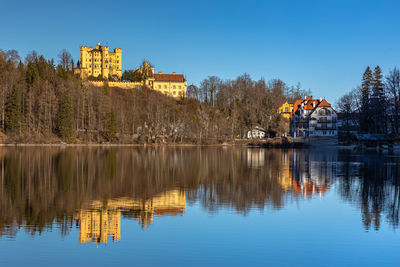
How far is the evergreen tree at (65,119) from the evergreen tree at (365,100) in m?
56.2

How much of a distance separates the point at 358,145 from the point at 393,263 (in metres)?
61.0

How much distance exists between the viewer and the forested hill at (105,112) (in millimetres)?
78062

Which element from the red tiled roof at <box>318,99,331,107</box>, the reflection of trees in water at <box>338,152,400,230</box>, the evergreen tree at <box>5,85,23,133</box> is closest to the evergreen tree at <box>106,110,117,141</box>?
the evergreen tree at <box>5,85,23,133</box>

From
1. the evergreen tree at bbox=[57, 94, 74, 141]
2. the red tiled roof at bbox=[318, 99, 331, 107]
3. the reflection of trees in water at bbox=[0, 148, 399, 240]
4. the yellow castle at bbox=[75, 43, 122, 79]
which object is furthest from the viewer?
the yellow castle at bbox=[75, 43, 122, 79]

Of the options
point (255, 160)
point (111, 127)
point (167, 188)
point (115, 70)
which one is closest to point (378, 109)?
point (255, 160)

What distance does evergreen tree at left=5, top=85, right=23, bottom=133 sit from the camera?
74312 millimetres

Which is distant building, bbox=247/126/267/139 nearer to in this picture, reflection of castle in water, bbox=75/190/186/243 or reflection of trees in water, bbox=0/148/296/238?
reflection of trees in water, bbox=0/148/296/238

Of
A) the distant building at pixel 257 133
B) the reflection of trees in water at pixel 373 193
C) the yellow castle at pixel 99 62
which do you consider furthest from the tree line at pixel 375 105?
the yellow castle at pixel 99 62

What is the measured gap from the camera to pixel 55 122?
265 ft

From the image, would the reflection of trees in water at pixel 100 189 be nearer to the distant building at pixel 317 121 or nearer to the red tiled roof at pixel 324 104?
the distant building at pixel 317 121

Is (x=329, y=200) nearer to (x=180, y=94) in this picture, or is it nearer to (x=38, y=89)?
(x=38, y=89)

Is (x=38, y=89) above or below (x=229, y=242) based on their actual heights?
above

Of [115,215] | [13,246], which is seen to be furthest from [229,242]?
[13,246]

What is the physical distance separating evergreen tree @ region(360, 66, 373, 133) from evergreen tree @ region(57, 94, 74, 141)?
184 feet
